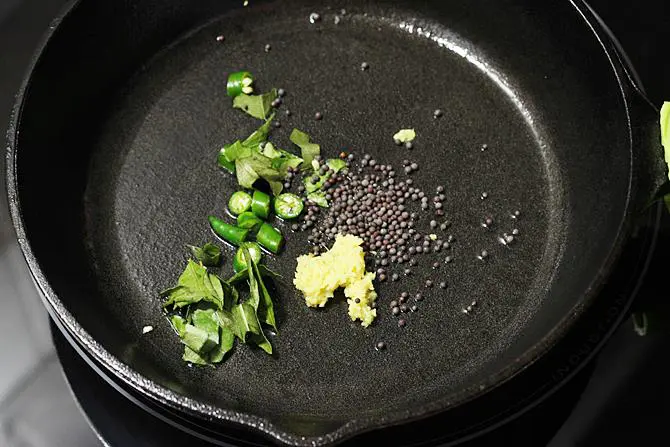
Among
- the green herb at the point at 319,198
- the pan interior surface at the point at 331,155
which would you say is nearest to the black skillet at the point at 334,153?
the pan interior surface at the point at 331,155

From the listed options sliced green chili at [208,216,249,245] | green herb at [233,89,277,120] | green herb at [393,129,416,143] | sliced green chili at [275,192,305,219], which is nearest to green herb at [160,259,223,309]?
sliced green chili at [208,216,249,245]

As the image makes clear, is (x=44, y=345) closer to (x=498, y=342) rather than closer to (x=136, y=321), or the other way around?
(x=136, y=321)

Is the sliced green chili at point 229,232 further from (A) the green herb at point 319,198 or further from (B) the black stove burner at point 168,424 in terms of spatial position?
(B) the black stove burner at point 168,424

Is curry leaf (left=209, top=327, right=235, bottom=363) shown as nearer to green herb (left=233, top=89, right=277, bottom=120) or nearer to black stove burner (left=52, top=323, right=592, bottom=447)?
black stove burner (left=52, top=323, right=592, bottom=447)

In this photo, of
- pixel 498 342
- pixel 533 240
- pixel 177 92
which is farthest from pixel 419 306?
pixel 177 92

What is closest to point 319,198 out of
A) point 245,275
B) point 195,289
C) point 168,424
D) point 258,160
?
point 258,160
